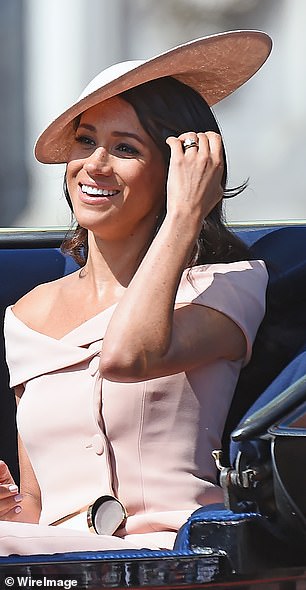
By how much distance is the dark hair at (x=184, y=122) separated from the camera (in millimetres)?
2715

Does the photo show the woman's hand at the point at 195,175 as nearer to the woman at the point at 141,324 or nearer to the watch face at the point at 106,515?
the woman at the point at 141,324

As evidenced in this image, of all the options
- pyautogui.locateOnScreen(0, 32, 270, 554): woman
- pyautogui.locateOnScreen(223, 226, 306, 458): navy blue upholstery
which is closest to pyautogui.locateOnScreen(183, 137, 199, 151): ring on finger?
pyautogui.locateOnScreen(0, 32, 270, 554): woman

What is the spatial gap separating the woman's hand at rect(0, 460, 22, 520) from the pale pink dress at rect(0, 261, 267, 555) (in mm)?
75

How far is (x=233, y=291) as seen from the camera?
2.71 m

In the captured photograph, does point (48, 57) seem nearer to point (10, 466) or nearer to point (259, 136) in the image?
point (259, 136)

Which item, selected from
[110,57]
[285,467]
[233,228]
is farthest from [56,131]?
[110,57]

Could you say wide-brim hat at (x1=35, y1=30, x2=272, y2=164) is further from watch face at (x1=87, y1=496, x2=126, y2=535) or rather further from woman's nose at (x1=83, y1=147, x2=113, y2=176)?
watch face at (x1=87, y1=496, x2=126, y2=535)

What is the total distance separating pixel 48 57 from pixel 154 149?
7.17 ft

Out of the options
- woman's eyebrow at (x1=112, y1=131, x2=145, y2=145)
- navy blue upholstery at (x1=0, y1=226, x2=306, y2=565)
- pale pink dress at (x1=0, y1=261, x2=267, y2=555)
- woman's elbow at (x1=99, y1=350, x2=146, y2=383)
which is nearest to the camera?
woman's elbow at (x1=99, y1=350, x2=146, y2=383)

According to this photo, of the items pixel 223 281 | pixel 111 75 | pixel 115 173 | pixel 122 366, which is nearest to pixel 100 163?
pixel 115 173

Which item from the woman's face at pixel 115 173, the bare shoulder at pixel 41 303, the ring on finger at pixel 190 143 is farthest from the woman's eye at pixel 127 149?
the bare shoulder at pixel 41 303

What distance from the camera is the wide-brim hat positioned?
2.66 meters

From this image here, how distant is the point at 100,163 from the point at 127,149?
0.19 ft

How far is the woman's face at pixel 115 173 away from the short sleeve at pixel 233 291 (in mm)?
152
